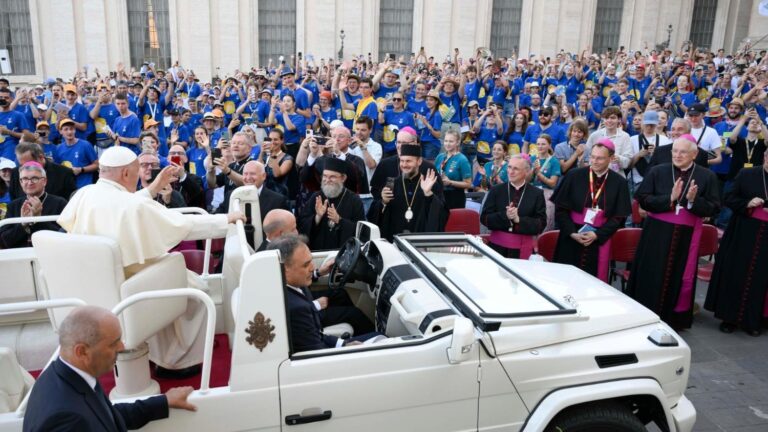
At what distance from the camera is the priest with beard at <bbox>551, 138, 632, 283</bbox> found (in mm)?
6941

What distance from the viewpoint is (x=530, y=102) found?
1462 centimetres

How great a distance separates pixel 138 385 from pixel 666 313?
19.4 feet

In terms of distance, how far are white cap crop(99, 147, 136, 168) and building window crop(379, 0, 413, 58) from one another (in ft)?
90.5

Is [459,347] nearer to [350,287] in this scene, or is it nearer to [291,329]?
[291,329]

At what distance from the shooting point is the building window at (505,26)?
30.8 meters

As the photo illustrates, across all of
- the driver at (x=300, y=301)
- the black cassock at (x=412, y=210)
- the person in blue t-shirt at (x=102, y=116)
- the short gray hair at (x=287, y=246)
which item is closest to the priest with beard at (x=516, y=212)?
the black cassock at (x=412, y=210)

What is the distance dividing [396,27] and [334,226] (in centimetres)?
2599

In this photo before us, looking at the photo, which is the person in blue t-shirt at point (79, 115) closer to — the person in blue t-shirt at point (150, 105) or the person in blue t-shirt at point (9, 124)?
the person in blue t-shirt at point (9, 124)

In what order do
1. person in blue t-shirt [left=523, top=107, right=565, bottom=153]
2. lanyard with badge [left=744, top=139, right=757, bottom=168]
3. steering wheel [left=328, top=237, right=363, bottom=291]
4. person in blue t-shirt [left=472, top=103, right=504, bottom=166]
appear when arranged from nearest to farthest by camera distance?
1. steering wheel [left=328, top=237, right=363, bottom=291]
2. lanyard with badge [left=744, top=139, right=757, bottom=168]
3. person in blue t-shirt [left=523, top=107, right=565, bottom=153]
4. person in blue t-shirt [left=472, top=103, right=504, bottom=166]

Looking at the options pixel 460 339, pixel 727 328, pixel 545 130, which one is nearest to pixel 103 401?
pixel 460 339

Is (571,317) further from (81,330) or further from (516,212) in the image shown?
(516,212)

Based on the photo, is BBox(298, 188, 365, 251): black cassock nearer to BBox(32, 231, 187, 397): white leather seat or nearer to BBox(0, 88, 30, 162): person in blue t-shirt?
BBox(32, 231, 187, 397): white leather seat

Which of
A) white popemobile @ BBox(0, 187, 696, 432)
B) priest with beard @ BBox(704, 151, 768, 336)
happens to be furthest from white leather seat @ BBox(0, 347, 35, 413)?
priest with beard @ BBox(704, 151, 768, 336)

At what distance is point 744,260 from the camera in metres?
6.95
